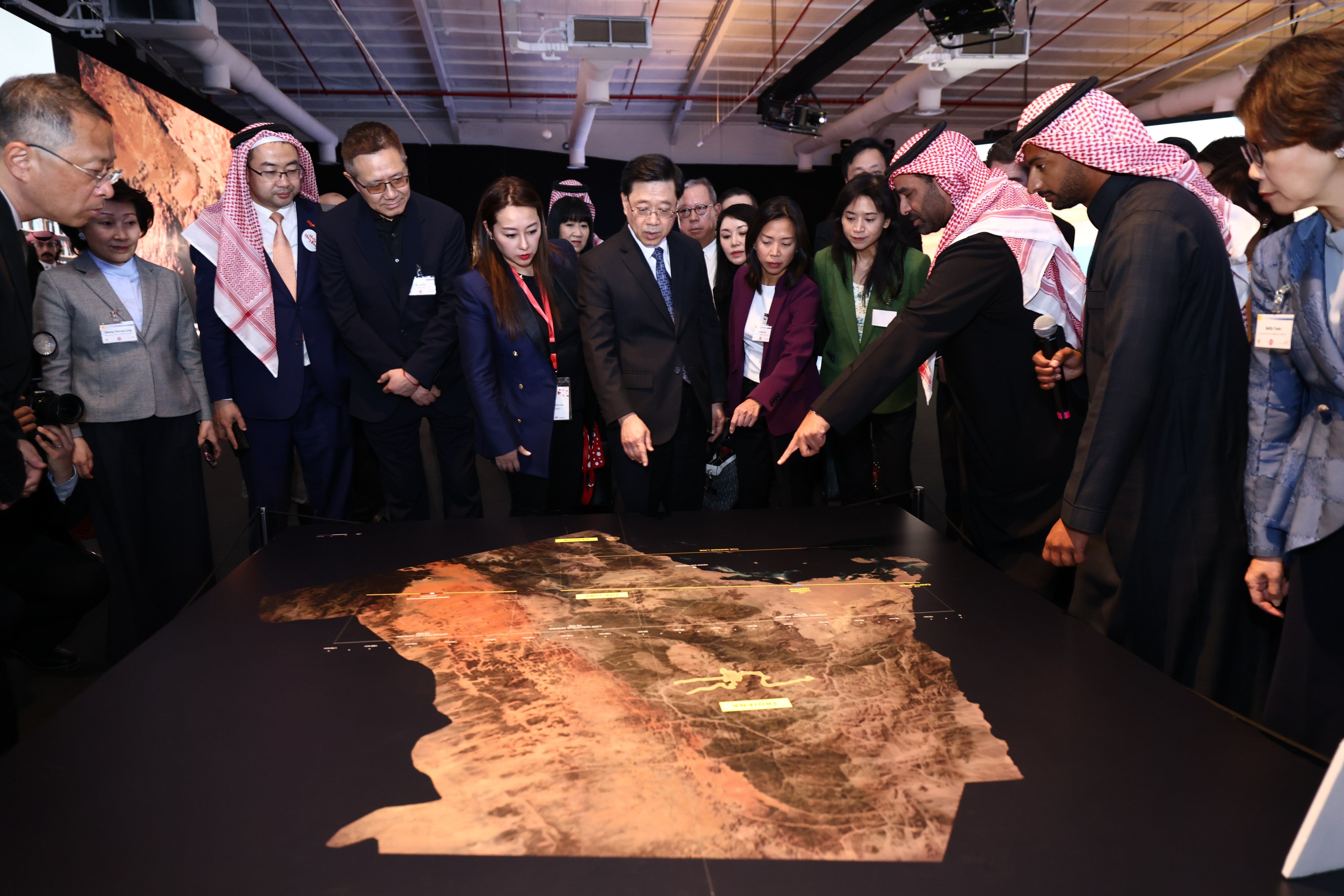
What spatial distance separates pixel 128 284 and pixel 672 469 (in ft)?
5.89

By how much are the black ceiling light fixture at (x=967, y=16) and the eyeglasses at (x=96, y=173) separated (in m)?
6.29

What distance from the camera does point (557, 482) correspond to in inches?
117

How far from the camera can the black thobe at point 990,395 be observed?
81.1 inches

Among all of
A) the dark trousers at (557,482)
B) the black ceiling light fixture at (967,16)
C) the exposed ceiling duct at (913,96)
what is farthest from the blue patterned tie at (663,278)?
the exposed ceiling duct at (913,96)

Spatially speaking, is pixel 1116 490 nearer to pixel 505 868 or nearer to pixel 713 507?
Result: pixel 505 868

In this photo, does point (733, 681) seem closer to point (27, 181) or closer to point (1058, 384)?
point (1058, 384)

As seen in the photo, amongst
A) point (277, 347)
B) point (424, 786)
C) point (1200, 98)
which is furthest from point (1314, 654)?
point (1200, 98)

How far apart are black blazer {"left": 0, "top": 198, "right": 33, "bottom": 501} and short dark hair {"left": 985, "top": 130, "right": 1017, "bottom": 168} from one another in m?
2.13

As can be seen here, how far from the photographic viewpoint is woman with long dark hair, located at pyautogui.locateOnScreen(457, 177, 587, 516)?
8.91ft

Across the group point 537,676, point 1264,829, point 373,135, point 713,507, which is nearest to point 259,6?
point 373,135

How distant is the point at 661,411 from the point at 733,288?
2.58ft

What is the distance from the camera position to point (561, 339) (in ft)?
9.37

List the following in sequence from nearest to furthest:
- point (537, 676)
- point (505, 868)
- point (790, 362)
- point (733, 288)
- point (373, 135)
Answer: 1. point (505, 868)
2. point (537, 676)
3. point (373, 135)
4. point (790, 362)
5. point (733, 288)

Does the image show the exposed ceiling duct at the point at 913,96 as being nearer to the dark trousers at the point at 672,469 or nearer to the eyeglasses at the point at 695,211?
the eyeglasses at the point at 695,211
